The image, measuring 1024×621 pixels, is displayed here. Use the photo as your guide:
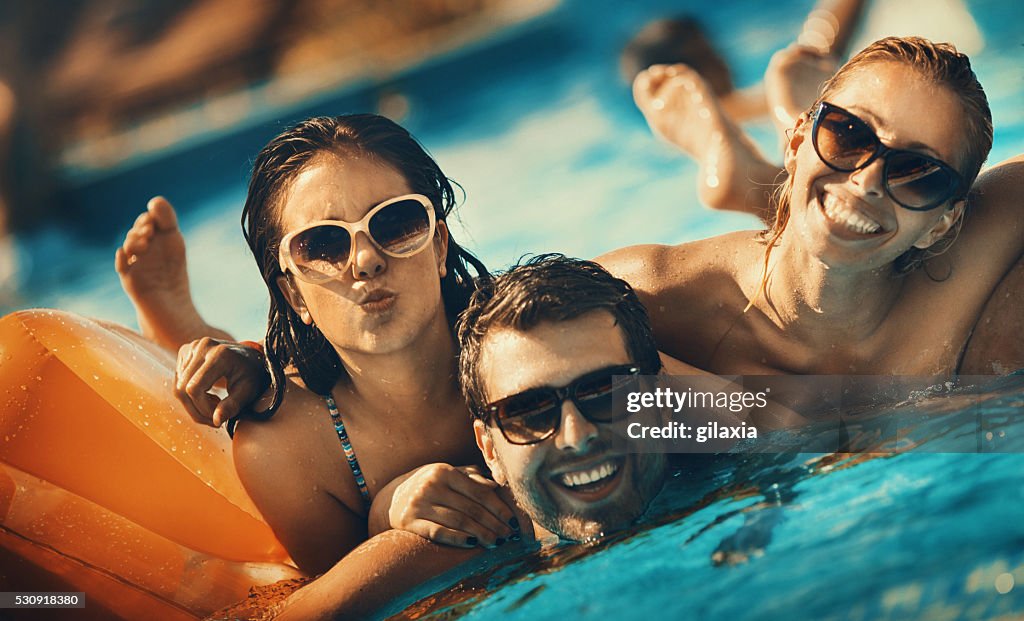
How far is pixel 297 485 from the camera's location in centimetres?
215

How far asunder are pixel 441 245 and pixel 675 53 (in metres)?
2.15

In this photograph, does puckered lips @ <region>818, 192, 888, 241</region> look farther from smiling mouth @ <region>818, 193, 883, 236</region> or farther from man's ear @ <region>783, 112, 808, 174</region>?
man's ear @ <region>783, 112, 808, 174</region>

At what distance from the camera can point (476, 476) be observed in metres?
2.04

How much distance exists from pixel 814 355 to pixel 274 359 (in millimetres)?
1096

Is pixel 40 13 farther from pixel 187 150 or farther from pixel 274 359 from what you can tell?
pixel 274 359

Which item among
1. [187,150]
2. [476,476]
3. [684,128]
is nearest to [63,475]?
[476,476]

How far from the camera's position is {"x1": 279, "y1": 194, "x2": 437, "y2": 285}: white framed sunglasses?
6.65 ft

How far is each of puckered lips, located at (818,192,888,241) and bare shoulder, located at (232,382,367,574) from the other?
3.48 ft

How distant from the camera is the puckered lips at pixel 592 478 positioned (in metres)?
1.85

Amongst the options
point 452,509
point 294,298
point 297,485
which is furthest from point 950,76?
point 297,485

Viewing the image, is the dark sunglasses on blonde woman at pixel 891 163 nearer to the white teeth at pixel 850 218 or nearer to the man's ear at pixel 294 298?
the white teeth at pixel 850 218

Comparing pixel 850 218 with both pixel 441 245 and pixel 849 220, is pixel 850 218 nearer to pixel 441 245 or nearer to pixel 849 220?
pixel 849 220

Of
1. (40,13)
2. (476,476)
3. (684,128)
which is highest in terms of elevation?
(40,13)

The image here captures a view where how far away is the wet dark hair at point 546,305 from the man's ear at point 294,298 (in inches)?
13.7
